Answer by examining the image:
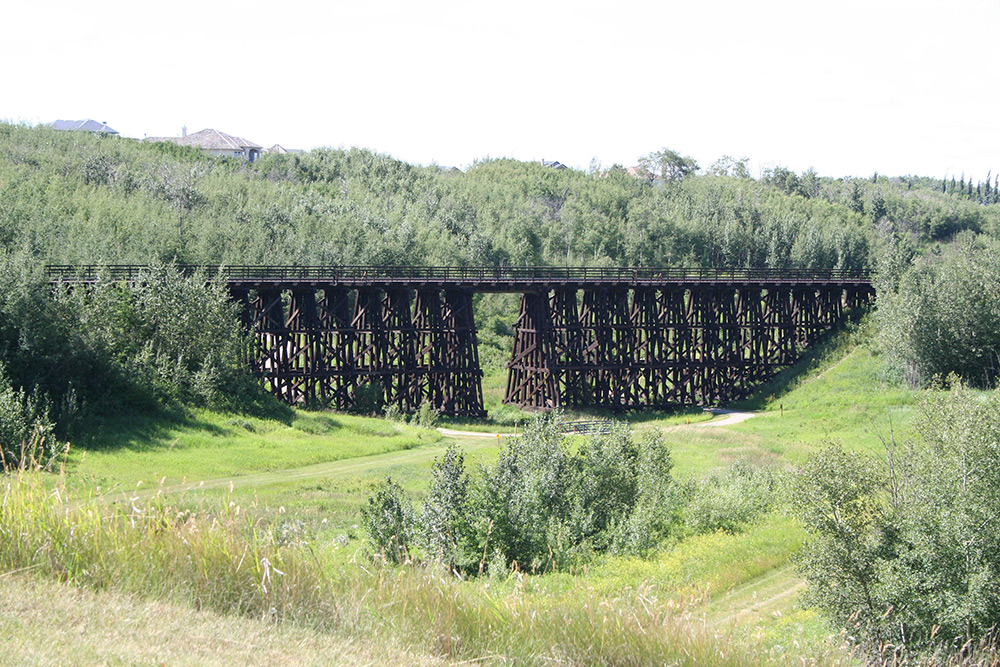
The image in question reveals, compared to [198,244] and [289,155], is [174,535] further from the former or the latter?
[289,155]

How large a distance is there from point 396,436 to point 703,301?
23.6 metres

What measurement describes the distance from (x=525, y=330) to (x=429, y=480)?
21369mm

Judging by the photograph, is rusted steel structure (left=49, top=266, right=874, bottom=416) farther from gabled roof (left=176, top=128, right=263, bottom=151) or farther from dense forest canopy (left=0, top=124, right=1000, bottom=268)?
gabled roof (left=176, top=128, right=263, bottom=151)

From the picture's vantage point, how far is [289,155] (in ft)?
339

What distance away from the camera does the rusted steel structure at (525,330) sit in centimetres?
4444

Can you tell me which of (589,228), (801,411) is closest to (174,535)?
(801,411)

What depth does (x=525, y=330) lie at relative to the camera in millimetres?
51219

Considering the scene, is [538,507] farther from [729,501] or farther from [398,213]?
[398,213]

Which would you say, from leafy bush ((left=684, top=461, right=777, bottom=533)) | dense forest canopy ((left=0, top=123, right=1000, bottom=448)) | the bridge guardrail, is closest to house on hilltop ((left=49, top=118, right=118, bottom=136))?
dense forest canopy ((left=0, top=123, right=1000, bottom=448))

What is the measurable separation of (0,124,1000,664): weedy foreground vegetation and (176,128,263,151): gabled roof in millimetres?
23746

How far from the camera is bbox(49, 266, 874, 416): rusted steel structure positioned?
44438 millimetres

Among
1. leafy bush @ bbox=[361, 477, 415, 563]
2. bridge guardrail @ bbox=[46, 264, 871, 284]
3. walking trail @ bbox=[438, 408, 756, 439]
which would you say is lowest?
walking trail @ bbox=[438, 408, 756, 439]

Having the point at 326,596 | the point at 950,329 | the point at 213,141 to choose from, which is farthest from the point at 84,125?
the point at 326,596

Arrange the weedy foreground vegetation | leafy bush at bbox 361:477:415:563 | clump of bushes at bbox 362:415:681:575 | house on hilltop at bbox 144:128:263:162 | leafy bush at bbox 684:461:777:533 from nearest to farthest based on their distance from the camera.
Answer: the weedy foreground vegetation → leafy bush at bbox 361:477:415:563 → clump of bushes at bbox 362:415:681:575 → leafy bush at bbox 684:461:777:533 → house on hilltop at bbox 144:128:263:162
